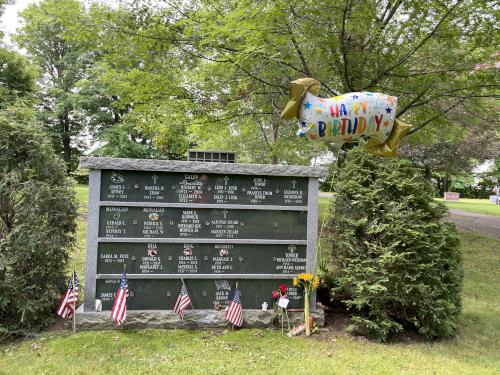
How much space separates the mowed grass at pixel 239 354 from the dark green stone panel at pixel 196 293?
373 millimetres

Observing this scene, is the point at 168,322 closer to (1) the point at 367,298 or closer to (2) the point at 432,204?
(1) the point at 367,298

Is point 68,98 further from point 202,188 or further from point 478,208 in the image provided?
point 478,208

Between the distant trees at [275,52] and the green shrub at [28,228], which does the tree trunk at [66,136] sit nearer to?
the distant trees at [275,52]

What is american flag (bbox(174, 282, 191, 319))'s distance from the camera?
4750mm

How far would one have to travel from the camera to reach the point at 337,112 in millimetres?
4031

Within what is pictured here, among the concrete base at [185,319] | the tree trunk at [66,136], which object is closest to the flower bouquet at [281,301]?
the concrete base at [185,319]

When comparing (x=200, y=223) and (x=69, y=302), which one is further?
(x=200, y=223)

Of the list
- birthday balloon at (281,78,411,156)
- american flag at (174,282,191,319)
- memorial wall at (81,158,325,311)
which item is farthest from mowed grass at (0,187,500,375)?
birthday balloon at (281,78,411,156)

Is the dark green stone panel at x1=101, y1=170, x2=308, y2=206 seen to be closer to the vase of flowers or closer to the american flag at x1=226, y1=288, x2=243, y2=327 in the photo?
the vase of flowers

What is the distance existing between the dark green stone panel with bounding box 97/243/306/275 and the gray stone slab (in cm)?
100

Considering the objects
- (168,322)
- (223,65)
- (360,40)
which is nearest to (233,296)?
(168,322)

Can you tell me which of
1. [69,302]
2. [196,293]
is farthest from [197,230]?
[69,302]

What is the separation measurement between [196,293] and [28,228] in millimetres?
2233

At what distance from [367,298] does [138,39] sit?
5.53m
